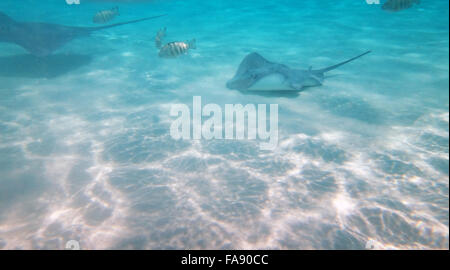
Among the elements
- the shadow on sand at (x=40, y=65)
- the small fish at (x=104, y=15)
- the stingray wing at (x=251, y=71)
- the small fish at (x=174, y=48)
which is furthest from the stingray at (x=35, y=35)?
the stingray wing at (x=251, y=71)

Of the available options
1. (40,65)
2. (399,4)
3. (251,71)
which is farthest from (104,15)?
(399,4)

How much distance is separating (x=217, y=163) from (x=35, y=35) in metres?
7.63

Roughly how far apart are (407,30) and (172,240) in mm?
14612

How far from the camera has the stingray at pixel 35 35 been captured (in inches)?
284

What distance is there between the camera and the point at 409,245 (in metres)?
2.74

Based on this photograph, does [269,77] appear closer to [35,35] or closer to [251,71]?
[251,71]

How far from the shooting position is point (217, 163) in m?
3.99

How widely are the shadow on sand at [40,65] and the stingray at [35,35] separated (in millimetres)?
817

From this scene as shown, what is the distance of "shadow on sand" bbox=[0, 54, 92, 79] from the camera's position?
25.4 ft

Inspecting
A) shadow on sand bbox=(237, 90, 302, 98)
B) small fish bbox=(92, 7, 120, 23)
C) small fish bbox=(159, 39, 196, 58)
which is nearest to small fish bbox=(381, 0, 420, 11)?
shadow on sand bbox=(237, 90, 302, 98)

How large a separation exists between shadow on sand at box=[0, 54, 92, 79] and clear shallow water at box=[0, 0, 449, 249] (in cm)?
11

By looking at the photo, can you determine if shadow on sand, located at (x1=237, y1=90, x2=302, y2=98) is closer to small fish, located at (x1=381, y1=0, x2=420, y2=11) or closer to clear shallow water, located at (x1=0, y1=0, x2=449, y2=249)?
clear shallow water, located at (x1=0, y1=0, x2=449, y2=249)

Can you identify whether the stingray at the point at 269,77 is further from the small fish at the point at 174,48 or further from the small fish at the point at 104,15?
the small fish at the point at 104,15
